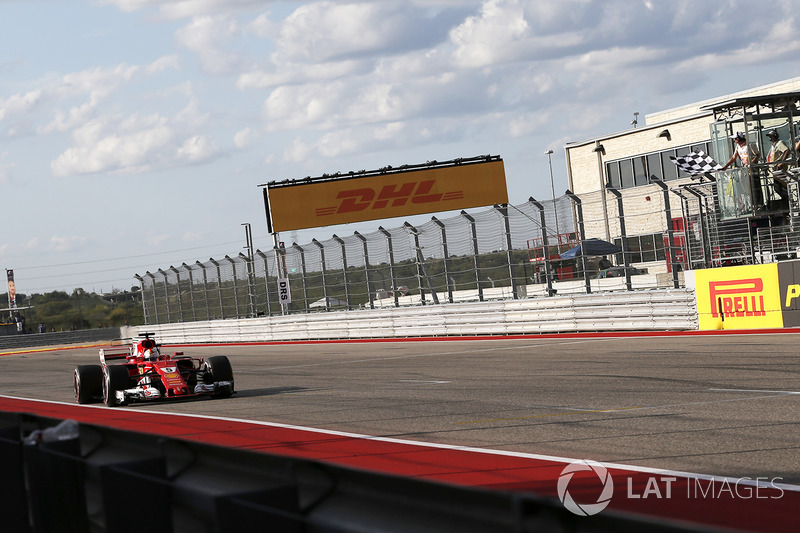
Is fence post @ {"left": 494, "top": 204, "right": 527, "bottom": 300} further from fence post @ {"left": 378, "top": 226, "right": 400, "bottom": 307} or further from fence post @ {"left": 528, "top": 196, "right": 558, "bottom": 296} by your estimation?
fence post @ {"left": 378, "top": 226, "right": 400, "bottom": 307}

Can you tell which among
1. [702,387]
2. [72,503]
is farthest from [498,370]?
[72,503]

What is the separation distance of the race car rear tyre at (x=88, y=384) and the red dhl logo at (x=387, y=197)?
79.9 feet

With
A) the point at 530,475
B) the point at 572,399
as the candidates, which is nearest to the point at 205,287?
the point at 572,399

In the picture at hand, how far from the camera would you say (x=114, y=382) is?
1421cm

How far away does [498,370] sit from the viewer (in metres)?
15.3

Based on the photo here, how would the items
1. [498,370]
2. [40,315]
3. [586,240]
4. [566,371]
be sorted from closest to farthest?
1. [566,371]
2. [498,370]
3. [586,240]
4. [40,315]

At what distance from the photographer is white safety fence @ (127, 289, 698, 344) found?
20.5m

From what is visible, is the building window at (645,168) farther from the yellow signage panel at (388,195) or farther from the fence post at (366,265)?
the fence post at (366,265)

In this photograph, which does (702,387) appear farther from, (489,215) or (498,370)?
(489,215)

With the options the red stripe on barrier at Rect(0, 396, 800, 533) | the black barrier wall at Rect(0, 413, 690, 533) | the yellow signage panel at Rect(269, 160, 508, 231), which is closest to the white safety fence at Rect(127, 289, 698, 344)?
the yellow signage panel at Rect(269, 160, 508, 231)

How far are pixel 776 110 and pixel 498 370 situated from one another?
11.9m

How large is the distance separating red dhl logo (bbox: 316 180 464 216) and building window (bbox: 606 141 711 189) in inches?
343

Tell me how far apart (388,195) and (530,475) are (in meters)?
32.6

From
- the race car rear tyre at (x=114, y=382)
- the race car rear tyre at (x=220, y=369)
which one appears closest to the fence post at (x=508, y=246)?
the race car rear tyre at (x=220, y=369)
